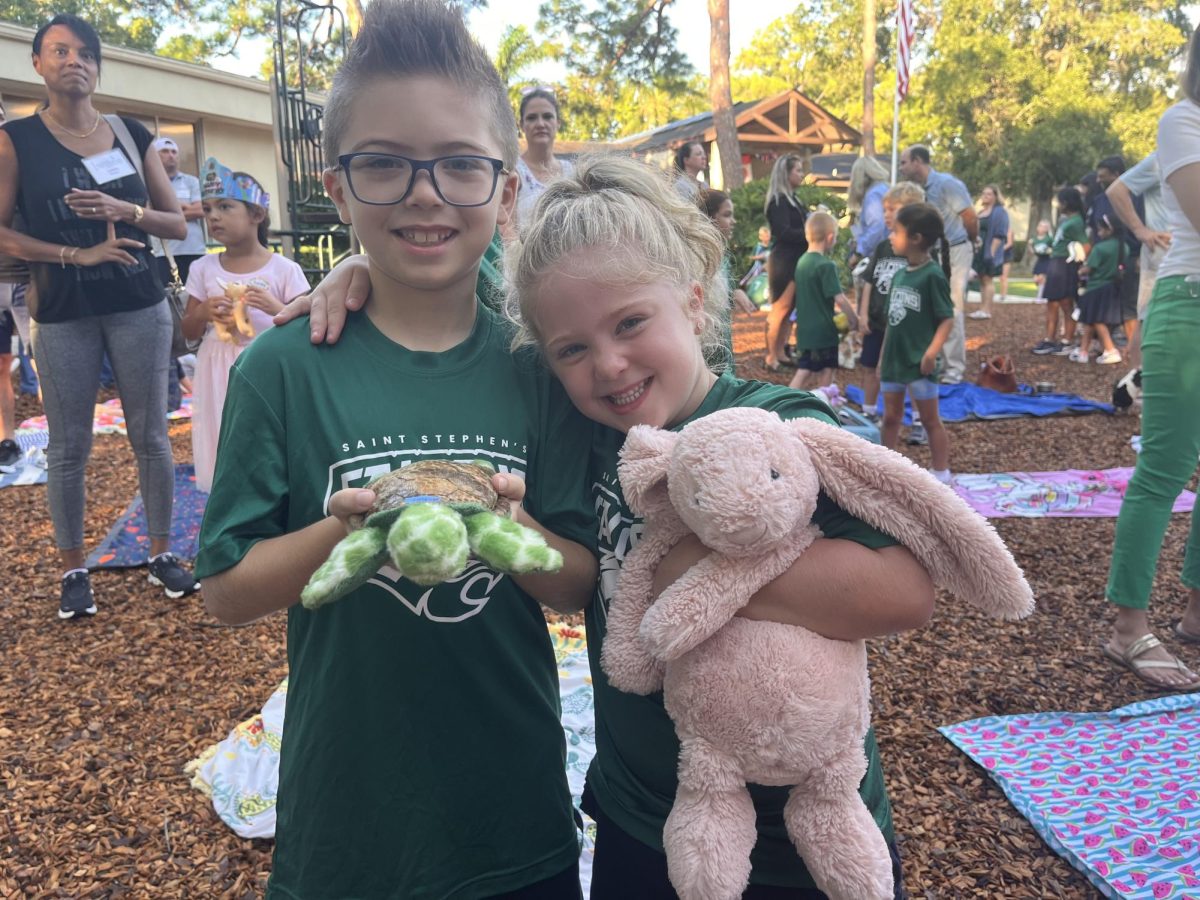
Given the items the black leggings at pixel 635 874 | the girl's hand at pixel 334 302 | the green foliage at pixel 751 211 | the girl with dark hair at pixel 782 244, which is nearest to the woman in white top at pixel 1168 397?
the black leggings at pixel 635 874

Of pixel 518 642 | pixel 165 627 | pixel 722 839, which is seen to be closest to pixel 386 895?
pixel 518 642

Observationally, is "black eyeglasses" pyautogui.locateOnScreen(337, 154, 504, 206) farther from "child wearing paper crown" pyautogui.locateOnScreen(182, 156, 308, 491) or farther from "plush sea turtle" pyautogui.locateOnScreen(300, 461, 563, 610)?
"child wearing paper crown" pyautogui.locateOnScreen(182, 156, 308, 491)

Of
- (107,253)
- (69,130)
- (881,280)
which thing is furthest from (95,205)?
(881,280)

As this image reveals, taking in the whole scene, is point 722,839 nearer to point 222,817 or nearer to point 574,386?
point 574,386

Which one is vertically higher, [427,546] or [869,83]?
[869,83]

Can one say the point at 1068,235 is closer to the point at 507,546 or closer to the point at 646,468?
the point at 646,468

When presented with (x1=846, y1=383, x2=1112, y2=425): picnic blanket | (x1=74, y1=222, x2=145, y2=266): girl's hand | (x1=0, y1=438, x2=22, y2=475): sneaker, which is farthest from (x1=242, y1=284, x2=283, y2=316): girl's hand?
(x1=846, y1=383, x2=1112, y2=425): picnic blanket

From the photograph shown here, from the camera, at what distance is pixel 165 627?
4020mm

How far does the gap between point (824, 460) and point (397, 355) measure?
0.75m

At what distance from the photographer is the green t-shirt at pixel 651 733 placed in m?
1.38

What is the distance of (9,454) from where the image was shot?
6703 millimetres

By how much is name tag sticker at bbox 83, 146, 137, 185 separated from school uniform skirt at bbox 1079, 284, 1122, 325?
10.1 meters

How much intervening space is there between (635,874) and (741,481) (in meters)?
0.79

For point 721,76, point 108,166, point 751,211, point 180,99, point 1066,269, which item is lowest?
point 1066,269
